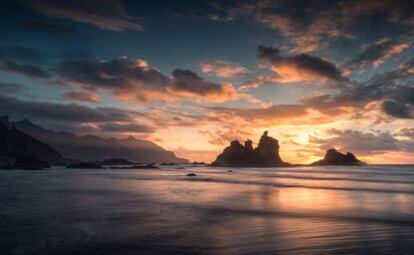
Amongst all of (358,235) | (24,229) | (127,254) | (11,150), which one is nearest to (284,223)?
(358,235)

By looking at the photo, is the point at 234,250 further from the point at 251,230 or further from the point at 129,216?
the point at 129,216

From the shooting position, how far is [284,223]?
17.7 metres

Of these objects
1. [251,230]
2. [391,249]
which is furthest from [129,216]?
[391,249]

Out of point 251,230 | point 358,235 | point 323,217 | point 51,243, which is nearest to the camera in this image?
point 51,243

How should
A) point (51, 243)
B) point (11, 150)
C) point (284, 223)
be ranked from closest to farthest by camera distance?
point (51, 243) < point (284, 223) < point (11, 150)

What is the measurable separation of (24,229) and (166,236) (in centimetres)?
763

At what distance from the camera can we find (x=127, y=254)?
11555 millimetres

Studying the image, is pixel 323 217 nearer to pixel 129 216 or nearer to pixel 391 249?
pixel 391 249

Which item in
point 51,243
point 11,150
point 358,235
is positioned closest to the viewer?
point 51,243

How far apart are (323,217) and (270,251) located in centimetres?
985

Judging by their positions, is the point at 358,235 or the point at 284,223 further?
the point at 284,223

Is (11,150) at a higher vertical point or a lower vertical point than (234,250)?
higher

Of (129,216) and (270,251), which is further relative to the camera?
(129,216)

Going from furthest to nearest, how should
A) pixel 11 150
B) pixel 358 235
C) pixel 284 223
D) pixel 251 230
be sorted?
1. pixel 11 150
2. pixel 284 223
3. pixel 251 230
4. pixel 358 235
